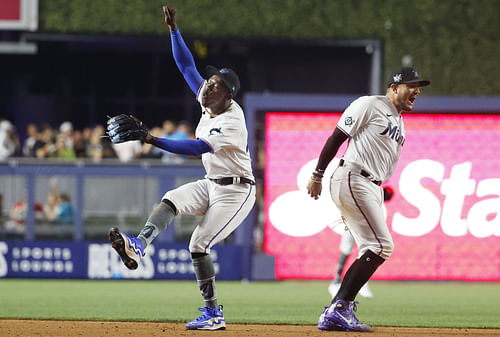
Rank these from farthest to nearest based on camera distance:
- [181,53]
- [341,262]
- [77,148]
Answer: [77,148] → [341,262] → [181,53]

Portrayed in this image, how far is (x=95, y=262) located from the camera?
13.9m

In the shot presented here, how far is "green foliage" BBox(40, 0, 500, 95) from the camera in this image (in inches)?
624

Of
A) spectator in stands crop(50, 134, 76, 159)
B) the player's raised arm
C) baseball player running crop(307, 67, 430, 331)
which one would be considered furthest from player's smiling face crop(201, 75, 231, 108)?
spectator in stands crop(50, 134, 76, 159)

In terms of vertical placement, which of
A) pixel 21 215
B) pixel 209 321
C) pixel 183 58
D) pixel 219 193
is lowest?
pixel 209 321

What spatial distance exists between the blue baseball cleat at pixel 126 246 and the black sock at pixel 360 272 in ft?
5.39

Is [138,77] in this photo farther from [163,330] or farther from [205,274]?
[205,274]

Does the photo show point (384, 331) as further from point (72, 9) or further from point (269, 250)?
point (72, 9)

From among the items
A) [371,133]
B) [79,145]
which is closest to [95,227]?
[79,145]

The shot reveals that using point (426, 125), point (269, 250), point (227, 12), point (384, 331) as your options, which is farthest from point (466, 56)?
point (384, 331)

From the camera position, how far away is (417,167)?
13352mm

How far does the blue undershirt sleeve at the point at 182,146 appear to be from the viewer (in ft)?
22.0

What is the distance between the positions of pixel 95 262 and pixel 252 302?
4.06 meters

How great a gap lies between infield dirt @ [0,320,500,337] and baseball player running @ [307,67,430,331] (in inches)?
14.7

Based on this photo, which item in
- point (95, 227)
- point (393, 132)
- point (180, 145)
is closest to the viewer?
point (180, 145)
